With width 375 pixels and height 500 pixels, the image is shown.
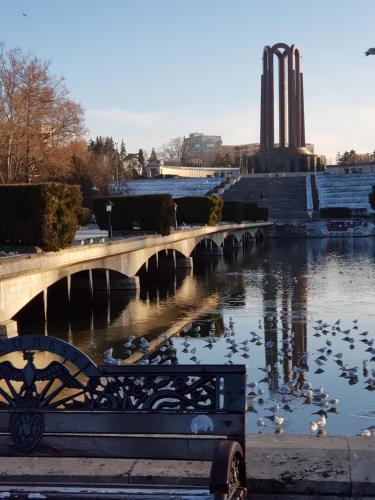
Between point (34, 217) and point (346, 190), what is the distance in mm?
71159

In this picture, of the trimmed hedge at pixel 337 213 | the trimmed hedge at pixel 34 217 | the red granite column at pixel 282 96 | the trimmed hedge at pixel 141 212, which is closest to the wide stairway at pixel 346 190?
the trimmed hedge at pixel 337 213

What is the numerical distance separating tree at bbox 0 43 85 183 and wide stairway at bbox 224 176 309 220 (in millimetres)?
35886

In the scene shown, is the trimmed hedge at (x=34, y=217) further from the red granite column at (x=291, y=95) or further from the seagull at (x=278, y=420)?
the red granite column at (x=291, y=95)

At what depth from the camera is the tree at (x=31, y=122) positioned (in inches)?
1817

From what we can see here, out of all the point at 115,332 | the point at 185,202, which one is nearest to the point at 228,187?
the point at 185,202

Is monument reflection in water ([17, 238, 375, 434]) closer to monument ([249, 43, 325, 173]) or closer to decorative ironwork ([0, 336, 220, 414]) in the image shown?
decorative ironwork ([0, 336, 220, 414])

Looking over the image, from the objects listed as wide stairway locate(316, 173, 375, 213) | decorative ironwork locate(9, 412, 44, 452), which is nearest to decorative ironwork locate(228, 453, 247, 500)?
decorative ironwork locate(9, 412, 44, 452)

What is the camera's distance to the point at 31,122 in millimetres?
47000

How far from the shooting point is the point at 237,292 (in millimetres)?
28906

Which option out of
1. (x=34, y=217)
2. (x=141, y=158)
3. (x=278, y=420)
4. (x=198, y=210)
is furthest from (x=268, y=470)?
(x=141, y=158)

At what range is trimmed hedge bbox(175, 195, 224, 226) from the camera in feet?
160

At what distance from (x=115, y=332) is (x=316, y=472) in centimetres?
1569

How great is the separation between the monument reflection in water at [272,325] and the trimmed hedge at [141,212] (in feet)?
8.84

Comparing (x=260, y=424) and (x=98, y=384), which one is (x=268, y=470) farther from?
(x=260, y=424)
